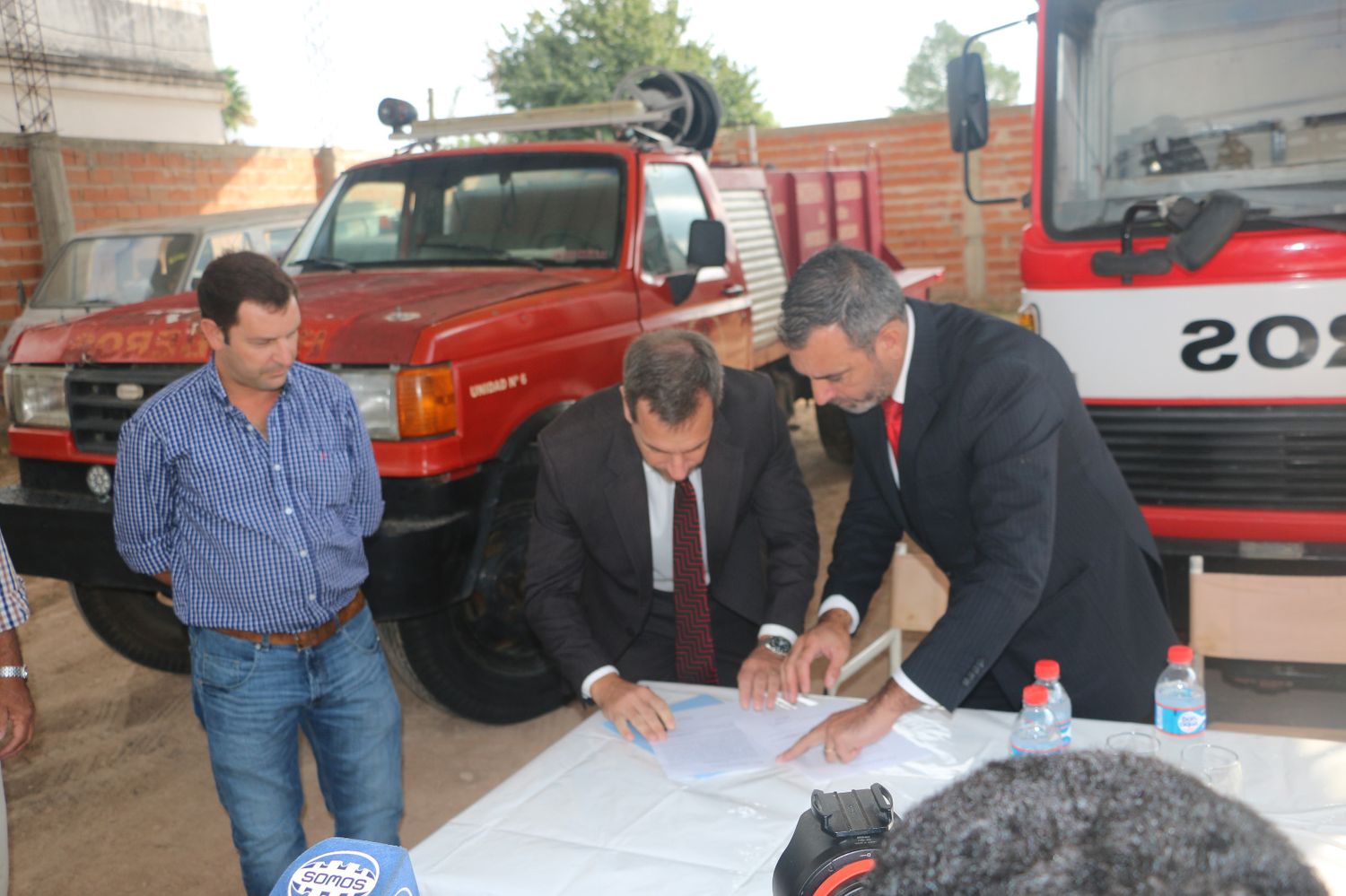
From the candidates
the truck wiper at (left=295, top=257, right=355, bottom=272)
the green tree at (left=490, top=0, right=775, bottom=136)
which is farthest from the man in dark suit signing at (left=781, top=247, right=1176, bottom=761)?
the green tree at (left=490, top=0, right=775, bottom=136)

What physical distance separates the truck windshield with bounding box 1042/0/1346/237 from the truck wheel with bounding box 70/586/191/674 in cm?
411

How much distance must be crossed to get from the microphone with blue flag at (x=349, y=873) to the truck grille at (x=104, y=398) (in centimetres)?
A: 319

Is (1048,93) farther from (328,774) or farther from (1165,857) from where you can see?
(1165,857)

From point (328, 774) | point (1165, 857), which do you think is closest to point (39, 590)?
point (328, 774)

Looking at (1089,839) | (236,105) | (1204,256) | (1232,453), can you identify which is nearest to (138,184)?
(1204,256)

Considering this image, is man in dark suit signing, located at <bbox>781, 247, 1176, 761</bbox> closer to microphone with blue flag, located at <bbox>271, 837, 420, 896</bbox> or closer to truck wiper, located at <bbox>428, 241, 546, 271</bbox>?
microphone with blue flag, located at <bbox>271, 837, 420, 896</bbox>

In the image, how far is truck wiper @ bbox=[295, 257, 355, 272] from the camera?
5.14m

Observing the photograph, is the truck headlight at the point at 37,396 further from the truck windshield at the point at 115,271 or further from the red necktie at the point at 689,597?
the truck windshield at the point at 115,271

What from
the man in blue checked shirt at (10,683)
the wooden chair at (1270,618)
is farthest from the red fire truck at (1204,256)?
the man in blue checked shirt at (10,683)

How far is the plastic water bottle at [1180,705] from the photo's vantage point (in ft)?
7.60

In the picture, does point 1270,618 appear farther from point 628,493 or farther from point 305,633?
point 305,633

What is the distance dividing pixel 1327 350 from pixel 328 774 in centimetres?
334

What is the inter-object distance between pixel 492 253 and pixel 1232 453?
119 inches

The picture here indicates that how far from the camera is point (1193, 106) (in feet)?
13.8
